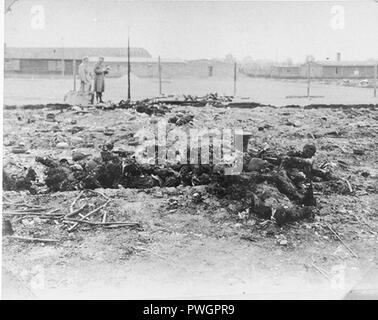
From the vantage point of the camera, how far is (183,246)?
4824mm

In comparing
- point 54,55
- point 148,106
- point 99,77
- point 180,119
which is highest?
point 54,55

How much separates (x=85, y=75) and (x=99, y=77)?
0.79 ft

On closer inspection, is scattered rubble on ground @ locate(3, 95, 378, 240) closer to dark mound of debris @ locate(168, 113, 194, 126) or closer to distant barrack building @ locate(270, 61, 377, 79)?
dark mound of debris @ locate(168, 113, 194, 126)

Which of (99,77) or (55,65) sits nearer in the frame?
(55,65)

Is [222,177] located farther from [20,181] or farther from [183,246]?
[20,181]

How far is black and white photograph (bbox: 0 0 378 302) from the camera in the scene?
4590mm

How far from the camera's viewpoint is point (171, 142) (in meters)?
5.68

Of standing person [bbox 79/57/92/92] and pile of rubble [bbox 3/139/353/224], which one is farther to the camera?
standing person [bbox 79/57/92/92]

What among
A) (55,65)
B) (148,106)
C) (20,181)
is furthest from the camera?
(55,65)

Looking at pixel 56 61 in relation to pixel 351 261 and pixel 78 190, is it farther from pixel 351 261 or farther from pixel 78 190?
pixel 351 261

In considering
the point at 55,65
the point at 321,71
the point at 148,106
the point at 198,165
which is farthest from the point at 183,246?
the point at 321,71

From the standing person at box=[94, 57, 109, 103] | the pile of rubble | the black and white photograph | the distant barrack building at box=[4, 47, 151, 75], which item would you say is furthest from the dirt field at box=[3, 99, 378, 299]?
the standing person at box=[94, 57, 109, 103]

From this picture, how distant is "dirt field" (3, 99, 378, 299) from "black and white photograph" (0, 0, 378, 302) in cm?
2

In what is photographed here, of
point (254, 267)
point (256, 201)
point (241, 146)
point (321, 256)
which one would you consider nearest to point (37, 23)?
point (241, 146)
